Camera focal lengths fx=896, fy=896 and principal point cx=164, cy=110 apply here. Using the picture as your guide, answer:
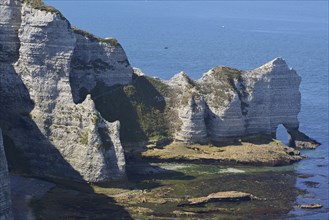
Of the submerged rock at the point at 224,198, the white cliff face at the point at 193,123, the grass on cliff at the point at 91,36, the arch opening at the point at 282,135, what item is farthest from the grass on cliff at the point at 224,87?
the submerged rock at the point at 224,198

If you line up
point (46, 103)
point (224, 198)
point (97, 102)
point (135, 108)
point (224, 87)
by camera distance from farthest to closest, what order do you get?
point (224, 87) → point (135, 108) → point (97, 102) → point (46, 103) → point (224, 198)

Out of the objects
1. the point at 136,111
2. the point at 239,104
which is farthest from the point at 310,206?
the point at 136,111

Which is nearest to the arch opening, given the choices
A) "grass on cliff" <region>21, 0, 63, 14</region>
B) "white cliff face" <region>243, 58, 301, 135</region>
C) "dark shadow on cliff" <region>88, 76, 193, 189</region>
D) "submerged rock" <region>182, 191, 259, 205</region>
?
"white cliff face" <region>243, 58, 301, 135</region>

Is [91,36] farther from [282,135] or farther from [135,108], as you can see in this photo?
[282,135]

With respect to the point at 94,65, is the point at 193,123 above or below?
below

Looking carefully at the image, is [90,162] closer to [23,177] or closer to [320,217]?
[23,177]

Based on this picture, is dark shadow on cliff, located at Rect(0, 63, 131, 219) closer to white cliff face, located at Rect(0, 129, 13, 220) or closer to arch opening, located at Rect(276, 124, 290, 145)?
white cliff face, located at Rect(0, 129, 13, 220)
